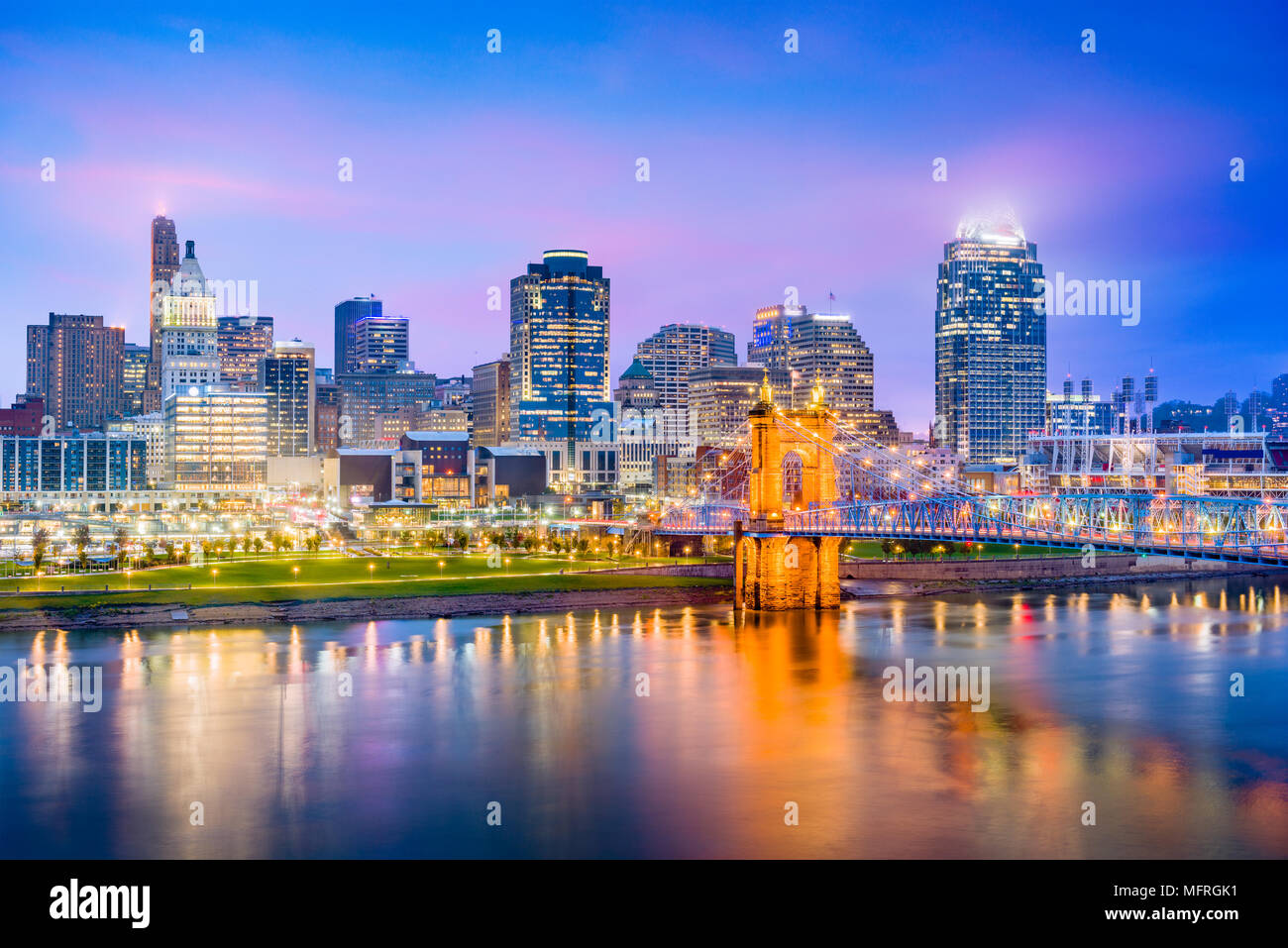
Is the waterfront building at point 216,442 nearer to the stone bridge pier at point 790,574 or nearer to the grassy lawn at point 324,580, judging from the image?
the grassy lawn at point 324,580

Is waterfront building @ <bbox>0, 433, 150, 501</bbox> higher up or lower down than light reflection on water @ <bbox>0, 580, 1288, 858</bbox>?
higher up

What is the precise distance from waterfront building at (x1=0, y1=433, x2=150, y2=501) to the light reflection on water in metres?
100.0

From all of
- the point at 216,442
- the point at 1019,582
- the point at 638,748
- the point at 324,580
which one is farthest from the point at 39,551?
the point at 216,442

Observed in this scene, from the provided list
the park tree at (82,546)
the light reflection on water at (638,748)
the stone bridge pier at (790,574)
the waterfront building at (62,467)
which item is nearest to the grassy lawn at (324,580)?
the light reflection on water at (638,748)

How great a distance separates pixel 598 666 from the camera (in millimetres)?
46312

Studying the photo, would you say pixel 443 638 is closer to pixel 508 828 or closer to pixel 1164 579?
pixel 508 828

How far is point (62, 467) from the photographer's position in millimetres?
144625

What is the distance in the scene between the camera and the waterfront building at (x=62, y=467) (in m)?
143

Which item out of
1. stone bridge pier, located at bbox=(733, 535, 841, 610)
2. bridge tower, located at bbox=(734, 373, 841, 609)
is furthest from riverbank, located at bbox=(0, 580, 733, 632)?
stone bridge pier, located at bbox=(733, 535, 841, 610)

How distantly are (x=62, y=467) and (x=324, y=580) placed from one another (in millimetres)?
95575

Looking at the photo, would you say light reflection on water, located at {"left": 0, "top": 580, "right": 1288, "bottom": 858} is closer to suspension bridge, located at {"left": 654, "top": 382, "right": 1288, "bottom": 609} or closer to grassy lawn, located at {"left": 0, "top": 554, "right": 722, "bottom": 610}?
grassy lawn, located at {"left": 0, "top": 554, "right": 722, "bottom": 610}

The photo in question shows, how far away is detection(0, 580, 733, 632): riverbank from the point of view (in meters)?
53.9
